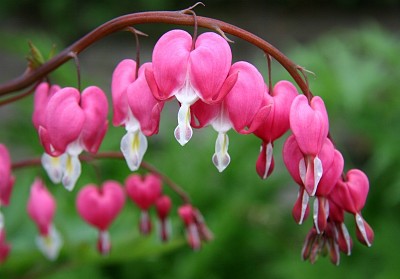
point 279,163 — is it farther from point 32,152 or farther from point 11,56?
point 11,56

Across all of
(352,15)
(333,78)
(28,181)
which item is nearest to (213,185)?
(333,78)

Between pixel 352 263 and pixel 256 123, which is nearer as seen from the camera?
pixel 256 123

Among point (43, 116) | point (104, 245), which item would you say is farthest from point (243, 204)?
point (43, 116)

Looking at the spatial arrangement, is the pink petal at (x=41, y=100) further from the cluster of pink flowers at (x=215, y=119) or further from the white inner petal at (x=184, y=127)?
the white inner petal at (x=184, y=127)

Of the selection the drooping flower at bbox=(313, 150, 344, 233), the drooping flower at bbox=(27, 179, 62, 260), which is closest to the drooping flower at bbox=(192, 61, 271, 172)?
the drooping flower at bbox=(313, 150, 344, 233)

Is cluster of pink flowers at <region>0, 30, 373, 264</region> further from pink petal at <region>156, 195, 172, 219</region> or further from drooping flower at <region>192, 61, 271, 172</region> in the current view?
pink petal at <region>156, 195, 172, 219</region>

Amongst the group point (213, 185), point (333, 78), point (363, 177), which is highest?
point (363, 177)
